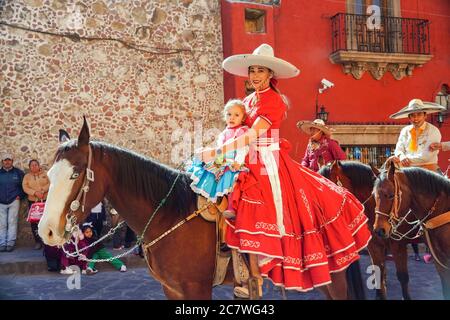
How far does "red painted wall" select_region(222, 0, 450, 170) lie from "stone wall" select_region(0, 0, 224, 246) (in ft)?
1.99

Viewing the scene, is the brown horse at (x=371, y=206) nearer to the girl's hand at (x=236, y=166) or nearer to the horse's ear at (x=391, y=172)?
the horse's ear at (x=391, y=172)

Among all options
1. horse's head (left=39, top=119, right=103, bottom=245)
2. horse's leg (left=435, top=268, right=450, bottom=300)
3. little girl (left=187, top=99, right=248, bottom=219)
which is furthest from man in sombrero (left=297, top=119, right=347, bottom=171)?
horse's head (left=39, top=119, right=103, bottom=245)

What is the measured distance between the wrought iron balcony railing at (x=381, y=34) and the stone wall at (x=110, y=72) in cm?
329

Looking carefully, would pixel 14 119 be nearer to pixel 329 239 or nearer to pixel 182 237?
pixel 182 237

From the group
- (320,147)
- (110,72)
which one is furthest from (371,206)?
(110,72)

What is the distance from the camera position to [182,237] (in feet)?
9.84

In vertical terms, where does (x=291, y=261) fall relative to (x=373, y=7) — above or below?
below

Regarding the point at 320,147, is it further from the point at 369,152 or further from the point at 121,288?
the point at 369,152

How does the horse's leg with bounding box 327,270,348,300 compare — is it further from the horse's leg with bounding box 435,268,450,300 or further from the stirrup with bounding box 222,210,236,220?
the horse's leg with bounding box 435,268,450,300

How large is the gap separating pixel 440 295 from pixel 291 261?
3496 mm

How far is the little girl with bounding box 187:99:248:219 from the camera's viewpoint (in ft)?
9.91

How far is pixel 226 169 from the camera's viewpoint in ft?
10.2

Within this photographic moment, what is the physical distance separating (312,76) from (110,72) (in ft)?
16.7
